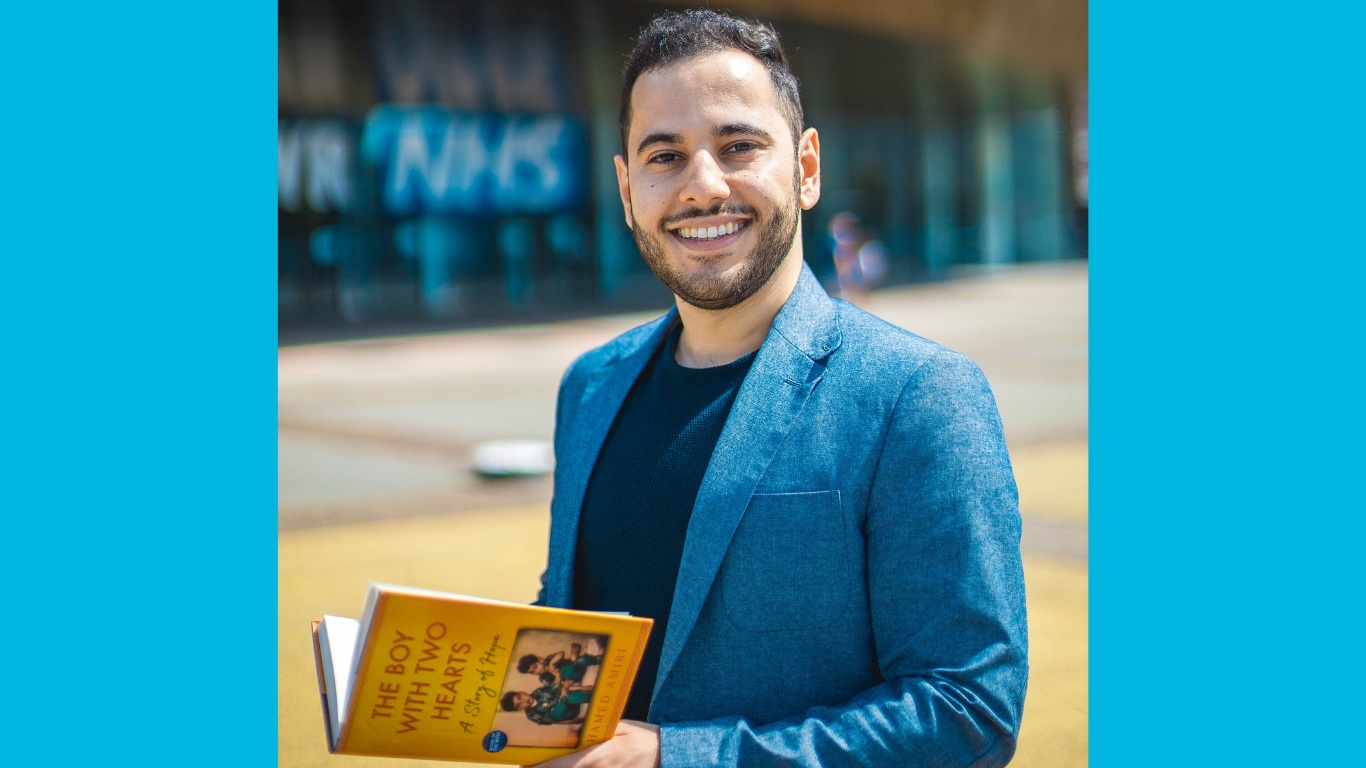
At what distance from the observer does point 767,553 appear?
173 cm

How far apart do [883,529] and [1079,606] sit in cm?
363

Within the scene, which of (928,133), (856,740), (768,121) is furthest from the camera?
(928,133)

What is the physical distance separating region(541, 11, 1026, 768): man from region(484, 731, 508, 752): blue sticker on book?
10 centimetres

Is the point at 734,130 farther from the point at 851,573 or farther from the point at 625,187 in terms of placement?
the point at 851,573

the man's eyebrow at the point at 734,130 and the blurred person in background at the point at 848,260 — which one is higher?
the blurred person in background at the point at 848,260

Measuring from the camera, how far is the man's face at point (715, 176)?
1845 mm

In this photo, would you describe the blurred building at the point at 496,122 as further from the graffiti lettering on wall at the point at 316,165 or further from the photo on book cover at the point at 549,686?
the photo on book cover at the point at 549,686

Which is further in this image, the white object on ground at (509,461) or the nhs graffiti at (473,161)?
the nhs graffiti at (473,161)

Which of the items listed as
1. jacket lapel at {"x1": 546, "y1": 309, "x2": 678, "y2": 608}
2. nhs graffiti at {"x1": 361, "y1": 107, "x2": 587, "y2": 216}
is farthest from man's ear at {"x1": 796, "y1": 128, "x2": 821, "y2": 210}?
nhs graffiti at {"x1": 361, "y1": 107, "x2": 587, "y2": 216}

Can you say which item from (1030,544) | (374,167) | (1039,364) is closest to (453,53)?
(374,167)

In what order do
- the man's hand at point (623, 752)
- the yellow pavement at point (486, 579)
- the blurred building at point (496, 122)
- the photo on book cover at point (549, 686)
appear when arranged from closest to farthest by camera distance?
the photo on book cover at point (549, 686), the man's hand at point (623, 752), the yellow pavement at point (486, 579), the blurred building at point (496, 122)

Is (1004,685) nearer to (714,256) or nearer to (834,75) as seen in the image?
(714,256)

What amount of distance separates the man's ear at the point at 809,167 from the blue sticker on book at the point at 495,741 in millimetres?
1053

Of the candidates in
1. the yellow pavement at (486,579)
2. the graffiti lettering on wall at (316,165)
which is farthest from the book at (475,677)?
the graffiti lettering on wall at (316,165)
